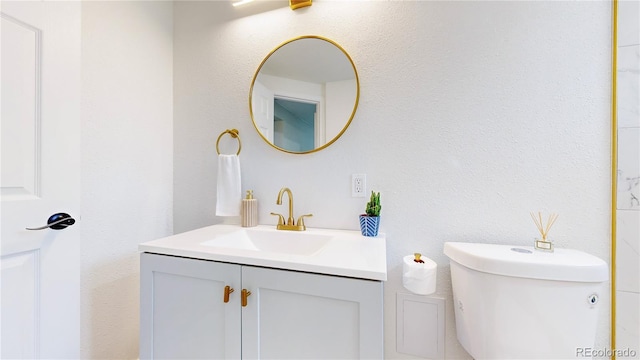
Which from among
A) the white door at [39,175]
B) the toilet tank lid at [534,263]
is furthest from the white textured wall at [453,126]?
the white door at [39,175]

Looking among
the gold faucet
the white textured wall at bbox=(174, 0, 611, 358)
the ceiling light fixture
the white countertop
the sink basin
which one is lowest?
the sink basin

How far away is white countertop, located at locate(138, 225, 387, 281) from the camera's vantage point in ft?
2.44

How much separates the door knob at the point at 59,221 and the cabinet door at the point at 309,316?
0.76m

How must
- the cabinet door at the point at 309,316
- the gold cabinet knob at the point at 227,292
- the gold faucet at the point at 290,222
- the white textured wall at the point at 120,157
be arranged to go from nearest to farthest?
1. the cabinet door at the point at 309,316
2. the gold cabinet knob at the point at 227,292
3. the white textured wall at the point at 120,157
4. the gold faucet at the point at 290,222

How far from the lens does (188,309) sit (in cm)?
89

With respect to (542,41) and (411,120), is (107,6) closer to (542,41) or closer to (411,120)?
(411,120)

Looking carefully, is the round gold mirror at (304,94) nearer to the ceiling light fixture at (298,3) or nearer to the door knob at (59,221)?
the ceiling light fixture at (298,3)

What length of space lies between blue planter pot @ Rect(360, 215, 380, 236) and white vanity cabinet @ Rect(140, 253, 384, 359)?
411 mm

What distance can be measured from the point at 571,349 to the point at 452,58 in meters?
1.14

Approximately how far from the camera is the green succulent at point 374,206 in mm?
1121

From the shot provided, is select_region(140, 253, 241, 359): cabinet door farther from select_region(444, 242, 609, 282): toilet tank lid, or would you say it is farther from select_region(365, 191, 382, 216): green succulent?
select_region(444, 242, 609, 282): toilet tank lid

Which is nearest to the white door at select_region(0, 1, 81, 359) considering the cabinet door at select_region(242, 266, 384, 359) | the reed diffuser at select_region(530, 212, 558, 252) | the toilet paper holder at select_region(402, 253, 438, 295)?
the cabinet door at select_region(242, 266, 384, 359)

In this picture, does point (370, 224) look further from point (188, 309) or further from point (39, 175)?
point (39, 175)

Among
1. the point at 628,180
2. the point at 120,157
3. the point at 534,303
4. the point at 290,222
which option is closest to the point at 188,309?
the point at 290,222
